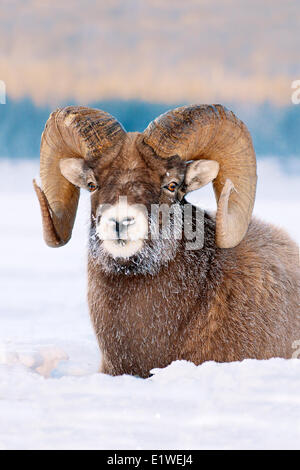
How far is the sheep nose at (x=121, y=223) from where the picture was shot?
26.0ft

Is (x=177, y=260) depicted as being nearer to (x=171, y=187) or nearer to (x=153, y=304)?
(x=153, y=304)

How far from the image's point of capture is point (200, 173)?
9102 mm

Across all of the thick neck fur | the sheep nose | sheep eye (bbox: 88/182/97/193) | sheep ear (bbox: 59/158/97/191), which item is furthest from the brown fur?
the sheep nose

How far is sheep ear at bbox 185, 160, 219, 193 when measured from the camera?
9031 millimetres

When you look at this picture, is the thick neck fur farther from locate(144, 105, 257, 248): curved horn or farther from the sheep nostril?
the sheep nostril

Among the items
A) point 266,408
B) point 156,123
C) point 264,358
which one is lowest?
point 264,358

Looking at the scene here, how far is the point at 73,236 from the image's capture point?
10336 millimetres

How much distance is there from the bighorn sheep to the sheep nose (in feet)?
1.46

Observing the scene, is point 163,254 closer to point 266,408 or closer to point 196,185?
point 196,185

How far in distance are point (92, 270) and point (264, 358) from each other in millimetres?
2400
